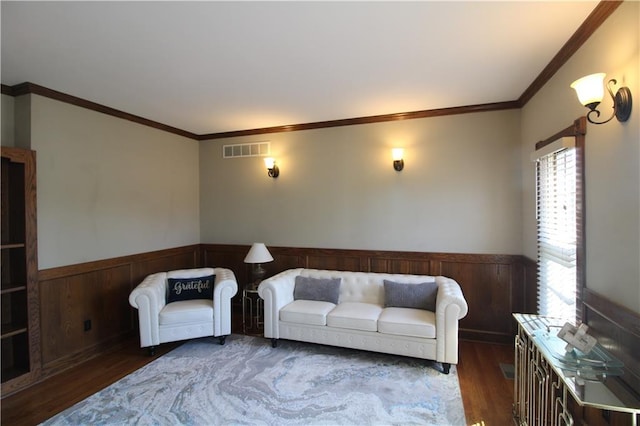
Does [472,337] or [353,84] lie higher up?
[353,84]

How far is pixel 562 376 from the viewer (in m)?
1.49

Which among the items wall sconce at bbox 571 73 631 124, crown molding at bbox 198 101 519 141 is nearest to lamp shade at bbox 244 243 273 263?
crown molding at bbox 198 101 519 141

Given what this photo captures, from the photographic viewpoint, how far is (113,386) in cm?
282

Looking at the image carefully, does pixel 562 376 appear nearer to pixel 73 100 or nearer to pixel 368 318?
pixel 368 318

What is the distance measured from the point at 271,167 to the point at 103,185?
6.71 ft

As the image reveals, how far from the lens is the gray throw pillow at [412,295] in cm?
336

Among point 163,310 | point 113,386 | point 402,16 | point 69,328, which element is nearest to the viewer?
point 402,16

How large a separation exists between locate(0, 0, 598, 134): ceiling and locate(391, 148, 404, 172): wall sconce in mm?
576

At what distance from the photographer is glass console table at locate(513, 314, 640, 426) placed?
53.4 inches

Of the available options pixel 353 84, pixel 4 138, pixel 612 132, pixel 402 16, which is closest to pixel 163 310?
pixel 4 138

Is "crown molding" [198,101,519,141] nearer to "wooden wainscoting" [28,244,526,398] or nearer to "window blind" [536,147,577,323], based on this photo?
"window blind" [536,147,577,323]

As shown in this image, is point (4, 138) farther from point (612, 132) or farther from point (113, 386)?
point (612, 132)

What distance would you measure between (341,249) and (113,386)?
2812 millimetres

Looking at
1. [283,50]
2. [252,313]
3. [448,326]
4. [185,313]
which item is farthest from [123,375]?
[283,50]
